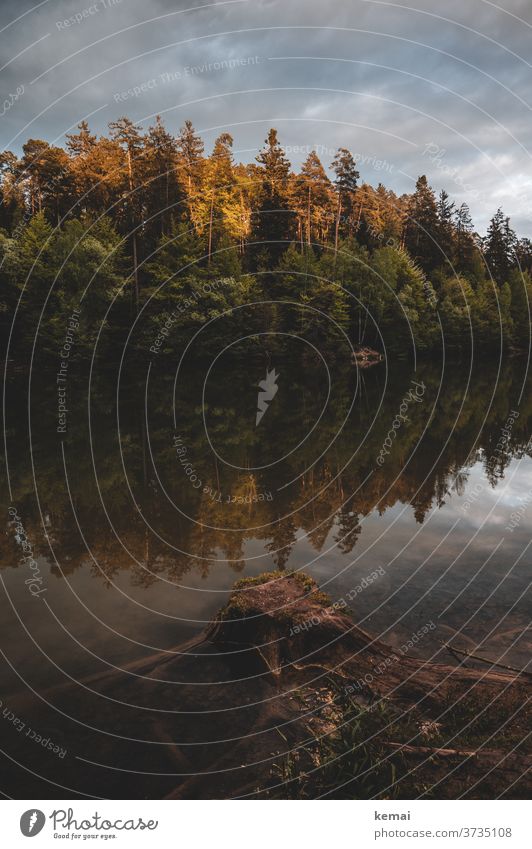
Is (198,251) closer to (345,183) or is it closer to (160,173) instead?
(160,173)

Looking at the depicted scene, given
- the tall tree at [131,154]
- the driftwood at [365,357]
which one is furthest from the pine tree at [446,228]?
the tall tree at [131,154]

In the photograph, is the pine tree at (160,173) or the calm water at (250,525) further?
the pine tree at (160,173)

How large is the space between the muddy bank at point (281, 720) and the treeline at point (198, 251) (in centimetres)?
4542

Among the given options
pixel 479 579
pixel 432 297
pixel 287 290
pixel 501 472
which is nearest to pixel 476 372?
pixel 432 297

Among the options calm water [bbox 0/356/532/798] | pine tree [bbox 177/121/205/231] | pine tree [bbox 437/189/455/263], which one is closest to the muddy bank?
calm water [bbox 0/356/532/798]

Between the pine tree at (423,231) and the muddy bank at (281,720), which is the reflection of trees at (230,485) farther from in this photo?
the pine tree at (423,231)

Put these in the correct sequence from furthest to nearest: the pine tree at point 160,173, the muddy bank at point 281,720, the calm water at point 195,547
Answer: the pine tree at point 160,173, the calm water at point 195,547, the muddy bank at point 281,720

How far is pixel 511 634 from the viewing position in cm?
930

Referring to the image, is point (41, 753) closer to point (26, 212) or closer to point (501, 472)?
point (501, 472)

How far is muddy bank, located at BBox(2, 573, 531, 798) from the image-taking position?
594 cm

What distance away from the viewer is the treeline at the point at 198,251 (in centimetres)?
5519

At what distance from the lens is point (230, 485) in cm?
1912

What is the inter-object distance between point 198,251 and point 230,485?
5150 cm

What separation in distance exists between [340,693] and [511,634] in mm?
3931
